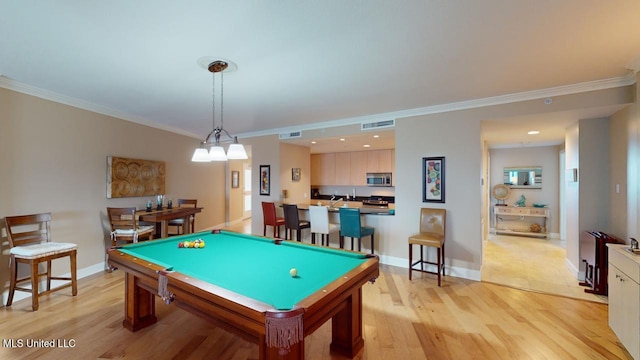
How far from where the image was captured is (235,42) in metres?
2.26

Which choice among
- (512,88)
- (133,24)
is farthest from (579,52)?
(133,24)

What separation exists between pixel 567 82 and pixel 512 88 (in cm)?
56

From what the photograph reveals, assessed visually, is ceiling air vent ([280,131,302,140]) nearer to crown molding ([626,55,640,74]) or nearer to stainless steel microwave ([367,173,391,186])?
stainless steel microwave ([367,173,391,186])

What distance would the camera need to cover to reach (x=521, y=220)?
7.02 m

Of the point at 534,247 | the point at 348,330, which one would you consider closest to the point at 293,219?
the point at 348,330

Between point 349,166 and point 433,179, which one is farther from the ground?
point 349,166

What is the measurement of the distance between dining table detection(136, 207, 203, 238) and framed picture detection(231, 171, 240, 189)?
275 cm

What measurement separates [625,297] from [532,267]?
2.52 m

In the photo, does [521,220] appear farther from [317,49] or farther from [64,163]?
[64,163]

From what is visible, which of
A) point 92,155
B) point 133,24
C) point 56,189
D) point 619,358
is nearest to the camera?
point 133,24

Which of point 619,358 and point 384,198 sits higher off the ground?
point 384,198

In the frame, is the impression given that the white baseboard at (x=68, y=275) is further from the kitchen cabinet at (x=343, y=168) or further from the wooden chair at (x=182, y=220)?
the kitchen cabinet at (x=343, y=168)

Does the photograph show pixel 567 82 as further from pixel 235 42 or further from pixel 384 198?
pixel 384 198

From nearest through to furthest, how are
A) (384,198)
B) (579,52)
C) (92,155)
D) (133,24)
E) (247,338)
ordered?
(247,338) → (133,24) → (579,52) → (92,155) → (384,198)
